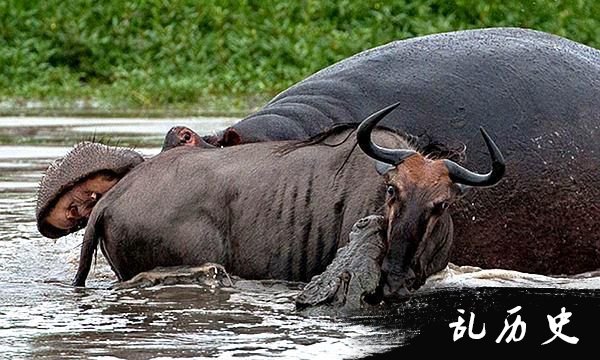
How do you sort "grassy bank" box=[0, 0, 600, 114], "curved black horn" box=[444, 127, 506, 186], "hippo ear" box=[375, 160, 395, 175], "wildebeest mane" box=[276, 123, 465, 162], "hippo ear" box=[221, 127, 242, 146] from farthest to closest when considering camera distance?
"grassy bank" box=[0, 0, 600, 114]
"hippo ear" box=[221, 127, 242, 146]
"wildebeest mane" box=[276, 123, 465, 162]
"hippo ear" box=[375, 160, 395, 175]
"curved black horn" box=[444, 127, 506, 186]

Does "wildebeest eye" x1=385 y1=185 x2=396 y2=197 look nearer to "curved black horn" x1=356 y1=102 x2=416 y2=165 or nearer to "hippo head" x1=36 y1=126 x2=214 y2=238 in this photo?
"curved black horn" x1=356 y1=102 x2=416 y2=165

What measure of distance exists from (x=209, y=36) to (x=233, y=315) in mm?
13420

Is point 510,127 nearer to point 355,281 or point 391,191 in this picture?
point 391,191

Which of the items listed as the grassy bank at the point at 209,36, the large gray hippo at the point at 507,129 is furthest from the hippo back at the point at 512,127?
the grassy bank at the point at 209,36

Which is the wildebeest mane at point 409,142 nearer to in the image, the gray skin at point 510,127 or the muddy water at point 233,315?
the gray skin at point 510,127

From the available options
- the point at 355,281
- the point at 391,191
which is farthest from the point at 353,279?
the point at 391,191

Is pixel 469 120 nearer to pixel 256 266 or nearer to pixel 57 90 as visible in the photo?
pixel 256 266

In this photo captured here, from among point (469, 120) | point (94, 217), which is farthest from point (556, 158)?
point (94, 217)

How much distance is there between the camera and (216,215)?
5.54 metres

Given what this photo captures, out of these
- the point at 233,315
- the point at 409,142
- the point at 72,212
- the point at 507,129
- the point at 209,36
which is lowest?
the point at 233,315

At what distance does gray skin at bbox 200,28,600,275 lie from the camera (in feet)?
18.8

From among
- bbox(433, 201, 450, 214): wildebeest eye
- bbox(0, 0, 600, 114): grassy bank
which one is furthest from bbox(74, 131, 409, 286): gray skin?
bbox(0, 0, 600, 114): grassy bank

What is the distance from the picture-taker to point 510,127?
19.0ft

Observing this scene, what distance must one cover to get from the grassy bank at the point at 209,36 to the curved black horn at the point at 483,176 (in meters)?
11.1
